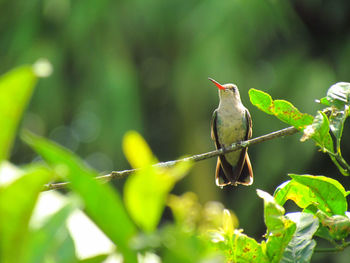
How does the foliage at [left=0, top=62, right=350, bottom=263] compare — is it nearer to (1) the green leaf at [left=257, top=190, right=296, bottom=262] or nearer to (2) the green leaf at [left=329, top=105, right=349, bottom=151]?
(1) the green leaf at [left=257, top=190, right=296, bottom=262]

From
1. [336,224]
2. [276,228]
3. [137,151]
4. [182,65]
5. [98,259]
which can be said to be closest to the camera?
[137,151]

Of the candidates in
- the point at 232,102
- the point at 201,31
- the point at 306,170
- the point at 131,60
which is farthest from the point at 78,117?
the point at 232,102

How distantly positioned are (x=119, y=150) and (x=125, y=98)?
1013 mm

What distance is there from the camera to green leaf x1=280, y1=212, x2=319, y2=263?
1212 millimetres

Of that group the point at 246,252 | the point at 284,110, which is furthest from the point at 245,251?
the point at 284,110

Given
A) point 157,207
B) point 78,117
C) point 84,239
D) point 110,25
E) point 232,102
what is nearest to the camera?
point 157,207

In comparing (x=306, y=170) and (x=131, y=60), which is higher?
(x=131, y=60)

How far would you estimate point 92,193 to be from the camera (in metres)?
0.64

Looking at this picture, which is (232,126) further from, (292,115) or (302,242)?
(302,242)

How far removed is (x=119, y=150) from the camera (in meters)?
11.1

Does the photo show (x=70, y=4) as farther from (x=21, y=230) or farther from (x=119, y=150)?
(x=21, y=230)

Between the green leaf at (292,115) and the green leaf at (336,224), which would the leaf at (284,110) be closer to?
the green leaf at (292,115)

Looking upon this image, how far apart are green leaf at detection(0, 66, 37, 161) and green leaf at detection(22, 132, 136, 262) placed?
0.10 feet

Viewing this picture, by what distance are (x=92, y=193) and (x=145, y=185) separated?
0.07m
